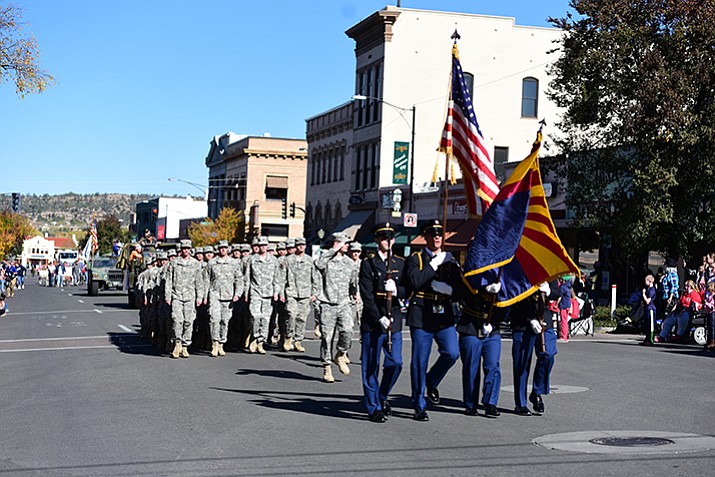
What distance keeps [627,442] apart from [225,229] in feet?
237

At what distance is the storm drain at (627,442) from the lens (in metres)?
9.64

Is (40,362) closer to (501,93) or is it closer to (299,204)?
(501,93)

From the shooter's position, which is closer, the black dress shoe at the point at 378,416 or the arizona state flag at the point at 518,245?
the black dress shoe at the point at 378,416

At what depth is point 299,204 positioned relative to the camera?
86.9 m

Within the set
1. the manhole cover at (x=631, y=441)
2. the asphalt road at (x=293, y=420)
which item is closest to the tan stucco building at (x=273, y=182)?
the asphalt road at (x=293, y=420)

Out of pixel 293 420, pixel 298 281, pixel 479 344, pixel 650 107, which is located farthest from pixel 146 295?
pixel 650 107

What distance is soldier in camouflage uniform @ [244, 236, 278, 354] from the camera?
19312 millimetres

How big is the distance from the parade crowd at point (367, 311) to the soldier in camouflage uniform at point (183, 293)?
0.02 metres

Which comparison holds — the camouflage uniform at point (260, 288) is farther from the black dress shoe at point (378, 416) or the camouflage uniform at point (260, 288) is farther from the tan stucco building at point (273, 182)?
the tan stucco building at point (273, 182)

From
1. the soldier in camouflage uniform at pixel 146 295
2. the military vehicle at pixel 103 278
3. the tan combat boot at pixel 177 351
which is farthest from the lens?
the military vehicle at pixel 103 278

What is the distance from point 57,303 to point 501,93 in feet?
81.5

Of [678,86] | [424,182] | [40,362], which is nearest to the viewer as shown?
[40,362]

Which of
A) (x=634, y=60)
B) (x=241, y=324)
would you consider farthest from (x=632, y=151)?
(x=241, y=324)

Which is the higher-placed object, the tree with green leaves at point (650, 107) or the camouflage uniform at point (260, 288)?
the tree with green leaves at point (650, 107)
